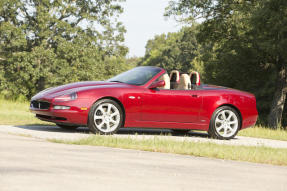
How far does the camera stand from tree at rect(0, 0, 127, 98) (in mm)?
33000

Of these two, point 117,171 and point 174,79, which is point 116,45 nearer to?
point 174,79

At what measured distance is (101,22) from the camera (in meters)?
37.6

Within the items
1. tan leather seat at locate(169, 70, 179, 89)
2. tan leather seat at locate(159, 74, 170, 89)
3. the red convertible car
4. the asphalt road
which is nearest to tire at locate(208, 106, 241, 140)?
the red convertible car

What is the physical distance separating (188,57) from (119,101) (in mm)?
79431

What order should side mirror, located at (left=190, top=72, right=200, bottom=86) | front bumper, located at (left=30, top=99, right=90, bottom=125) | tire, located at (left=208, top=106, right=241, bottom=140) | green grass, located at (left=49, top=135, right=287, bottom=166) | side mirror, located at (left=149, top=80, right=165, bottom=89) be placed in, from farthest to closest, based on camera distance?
side mirror, located at (left=190, top=72, right=200, bottom=86)
tire, located at (left=208, top=106, right=241, bottom=140)
side mirror, located at (left=149, top=80, right=165, bottom=89)
front bumper, located at (left=30, top=99, right=90, bottom=125)
green grass, located at (left=49, top=135, right=287, bottom=166)

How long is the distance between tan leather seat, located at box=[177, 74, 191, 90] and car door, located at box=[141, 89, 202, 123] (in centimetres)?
22

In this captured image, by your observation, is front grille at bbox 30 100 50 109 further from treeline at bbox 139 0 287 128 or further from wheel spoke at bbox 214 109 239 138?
treeline at bbox 139 0 287 128

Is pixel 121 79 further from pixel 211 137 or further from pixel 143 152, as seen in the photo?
pixel 143 152

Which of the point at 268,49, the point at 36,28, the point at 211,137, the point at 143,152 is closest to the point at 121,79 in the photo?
the point at 211,137

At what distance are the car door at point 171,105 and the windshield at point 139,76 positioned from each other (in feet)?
1.10

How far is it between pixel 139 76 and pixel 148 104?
74 centimetres

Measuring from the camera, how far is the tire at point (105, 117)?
9516 mm

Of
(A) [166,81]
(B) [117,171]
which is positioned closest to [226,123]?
(A) [166,81]

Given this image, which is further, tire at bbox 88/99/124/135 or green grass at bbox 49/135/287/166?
tire at bbox 88/99/124/135
